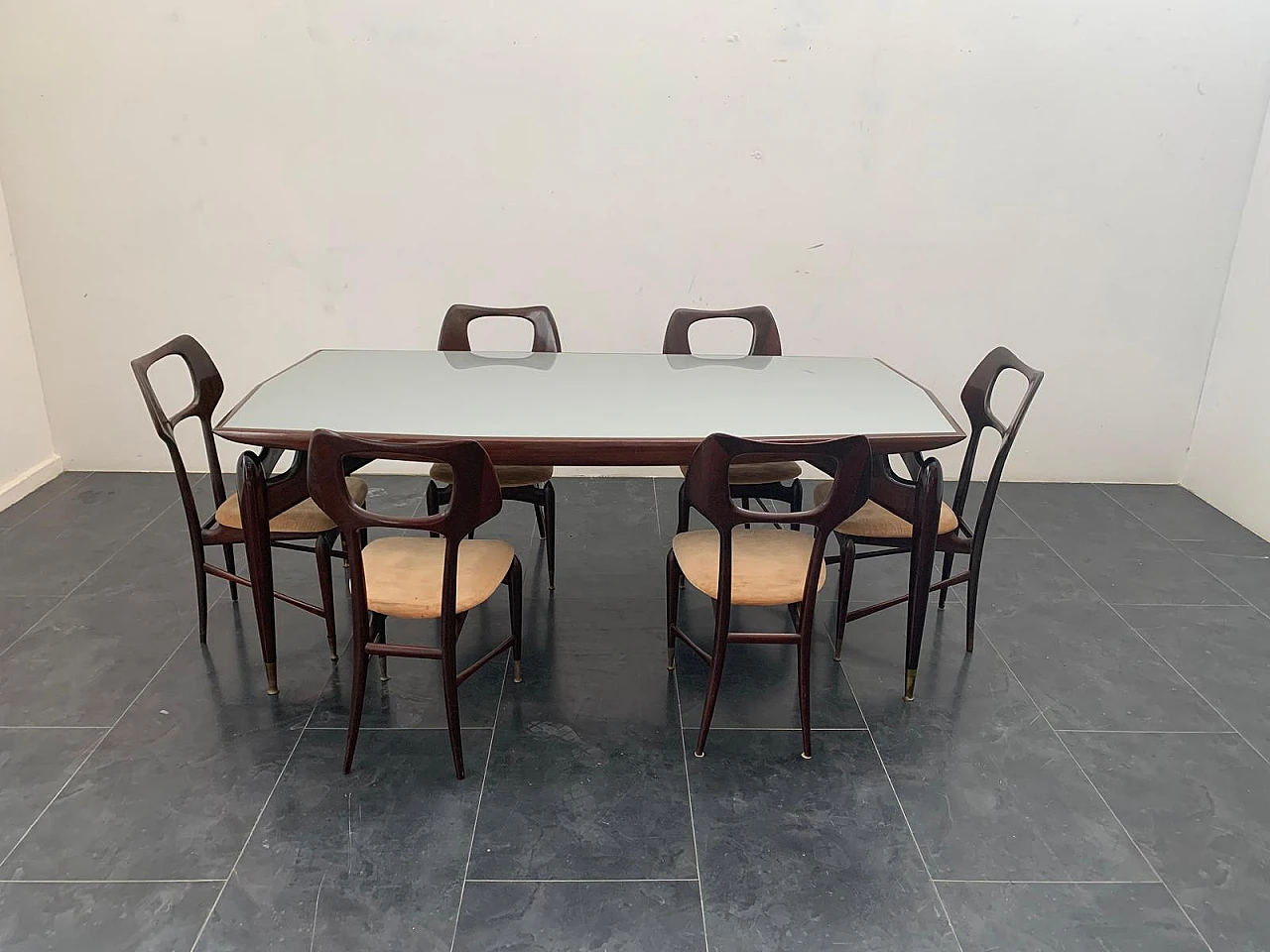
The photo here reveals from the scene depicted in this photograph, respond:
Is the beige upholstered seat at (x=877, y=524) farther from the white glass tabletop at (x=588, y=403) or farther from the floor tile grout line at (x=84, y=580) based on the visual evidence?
the floor tile grout line at (x=84, y=580)

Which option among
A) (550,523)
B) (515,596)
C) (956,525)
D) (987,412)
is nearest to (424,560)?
(515,596)

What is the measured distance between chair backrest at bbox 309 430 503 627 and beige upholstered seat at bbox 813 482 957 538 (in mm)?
955

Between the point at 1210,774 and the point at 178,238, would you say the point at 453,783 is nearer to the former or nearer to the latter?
the point at 1210,774

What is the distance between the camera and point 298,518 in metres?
2.27

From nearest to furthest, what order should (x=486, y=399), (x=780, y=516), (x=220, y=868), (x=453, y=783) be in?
1. (x=220, y=868)
2. (x=780, y=516)
3. (x=453, y=783)
4. (x=486, y=399)

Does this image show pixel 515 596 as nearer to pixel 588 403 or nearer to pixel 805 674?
pixel 588 403

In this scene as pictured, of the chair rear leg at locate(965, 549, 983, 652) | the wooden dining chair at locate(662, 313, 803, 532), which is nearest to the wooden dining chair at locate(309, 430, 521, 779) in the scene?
the wooden dining chair at locate(662, 313, 803, 532)

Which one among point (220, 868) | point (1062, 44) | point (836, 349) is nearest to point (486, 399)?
point (220, 868)

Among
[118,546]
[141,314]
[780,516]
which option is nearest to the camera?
[780,516]

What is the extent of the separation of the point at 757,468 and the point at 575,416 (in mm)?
780

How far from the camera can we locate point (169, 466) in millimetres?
3684

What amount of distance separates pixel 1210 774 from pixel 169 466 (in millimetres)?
3815

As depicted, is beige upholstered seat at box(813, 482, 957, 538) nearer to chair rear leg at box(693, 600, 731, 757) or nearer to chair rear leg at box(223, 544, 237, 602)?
chair rear leg at box(693, 600, 731, 757)

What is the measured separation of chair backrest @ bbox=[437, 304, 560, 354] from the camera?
287cm
